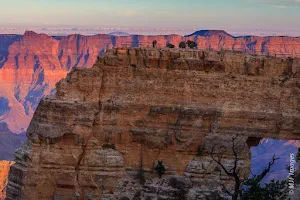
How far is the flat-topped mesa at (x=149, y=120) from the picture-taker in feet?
109

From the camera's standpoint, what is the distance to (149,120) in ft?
112

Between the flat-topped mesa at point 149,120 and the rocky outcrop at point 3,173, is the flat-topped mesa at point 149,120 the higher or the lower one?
the higher one

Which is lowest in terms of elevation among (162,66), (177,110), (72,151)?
(72,151)

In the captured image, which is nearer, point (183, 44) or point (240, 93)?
point (240, 93)

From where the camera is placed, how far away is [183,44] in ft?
127

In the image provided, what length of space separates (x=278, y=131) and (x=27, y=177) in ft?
44.2

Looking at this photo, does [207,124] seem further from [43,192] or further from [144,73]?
[43,192]

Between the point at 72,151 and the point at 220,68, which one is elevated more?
the point at 220,68

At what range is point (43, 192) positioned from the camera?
34.2 meters

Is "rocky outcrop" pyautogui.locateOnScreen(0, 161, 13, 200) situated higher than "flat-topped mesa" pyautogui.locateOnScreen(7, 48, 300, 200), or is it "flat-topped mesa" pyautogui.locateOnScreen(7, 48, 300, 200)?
"flat-topped mesa" pyautogui.locateOnScreen(7, 48, 300, 200)

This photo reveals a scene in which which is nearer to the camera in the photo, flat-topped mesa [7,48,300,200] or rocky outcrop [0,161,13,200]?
flat-topped mesa [7,48,300,200]

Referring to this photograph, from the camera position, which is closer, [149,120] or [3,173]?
[149,120]

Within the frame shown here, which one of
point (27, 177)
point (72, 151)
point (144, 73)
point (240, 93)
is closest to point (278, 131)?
point (240, 93)

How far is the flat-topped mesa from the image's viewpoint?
3338cm
